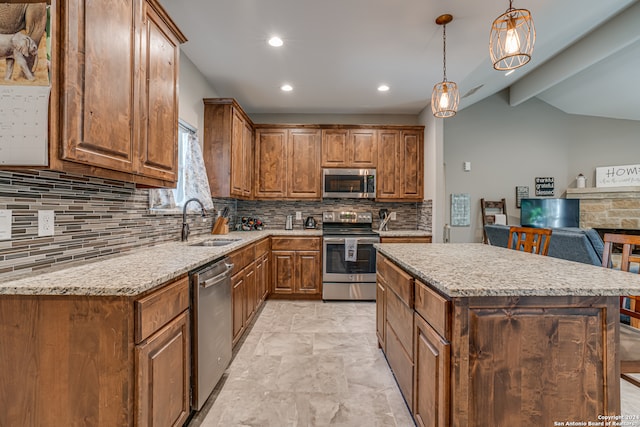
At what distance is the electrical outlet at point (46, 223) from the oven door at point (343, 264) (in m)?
2.82

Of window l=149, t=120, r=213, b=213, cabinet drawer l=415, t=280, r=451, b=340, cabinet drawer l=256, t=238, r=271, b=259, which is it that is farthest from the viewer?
cabinet drawer l=256, t=238, r=271, b=259

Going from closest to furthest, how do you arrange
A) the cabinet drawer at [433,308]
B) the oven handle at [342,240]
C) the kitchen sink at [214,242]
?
the cabinet drawer at [433,308]
the kitchen sink at [214,242]
the oven handle at [342,240]

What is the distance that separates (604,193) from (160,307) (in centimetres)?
713

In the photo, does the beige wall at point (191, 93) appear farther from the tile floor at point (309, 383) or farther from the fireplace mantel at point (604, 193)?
the fireplace mantel at point (604, 193)

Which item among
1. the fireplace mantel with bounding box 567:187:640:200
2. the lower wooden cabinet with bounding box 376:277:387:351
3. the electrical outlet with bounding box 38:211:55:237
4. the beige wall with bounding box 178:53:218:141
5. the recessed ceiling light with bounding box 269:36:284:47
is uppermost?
the recessed ceiling light with bounding box 269:36:284:47

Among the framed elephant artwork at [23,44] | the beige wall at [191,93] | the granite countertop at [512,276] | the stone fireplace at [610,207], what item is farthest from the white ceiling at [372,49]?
the granite countertop at [512,276]

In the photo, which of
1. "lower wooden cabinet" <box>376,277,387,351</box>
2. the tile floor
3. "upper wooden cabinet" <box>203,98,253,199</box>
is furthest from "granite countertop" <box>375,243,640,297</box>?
"upper wooden cabinet" <box>203,98,253,199</box>

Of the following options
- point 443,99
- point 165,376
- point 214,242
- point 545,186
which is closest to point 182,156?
point 214,242

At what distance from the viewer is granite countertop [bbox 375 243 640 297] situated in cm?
109

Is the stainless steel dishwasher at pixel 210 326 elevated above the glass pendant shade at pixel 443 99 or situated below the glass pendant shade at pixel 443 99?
below

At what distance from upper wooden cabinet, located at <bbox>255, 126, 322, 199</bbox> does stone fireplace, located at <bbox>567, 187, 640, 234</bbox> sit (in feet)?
15.8

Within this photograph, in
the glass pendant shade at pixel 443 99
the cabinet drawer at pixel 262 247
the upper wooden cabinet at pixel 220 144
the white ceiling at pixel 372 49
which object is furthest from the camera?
the upper wooden cabinet at pixel 220 144

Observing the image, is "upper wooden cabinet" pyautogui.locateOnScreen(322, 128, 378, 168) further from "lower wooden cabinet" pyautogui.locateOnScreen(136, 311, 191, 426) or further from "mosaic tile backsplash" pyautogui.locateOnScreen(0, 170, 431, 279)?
"lower wooden cabinet" pyautogui.locateOnScreen(136, 311, 191, 426)

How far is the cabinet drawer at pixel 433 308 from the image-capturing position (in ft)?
3.73
